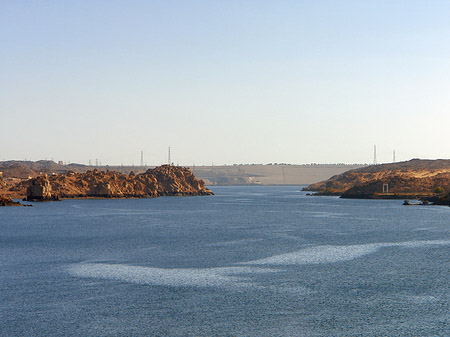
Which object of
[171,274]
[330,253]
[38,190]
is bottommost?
[330,253]

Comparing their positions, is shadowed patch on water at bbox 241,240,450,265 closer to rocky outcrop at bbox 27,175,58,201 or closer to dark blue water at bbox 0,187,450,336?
dark blue water at bbox 0,187,450,336

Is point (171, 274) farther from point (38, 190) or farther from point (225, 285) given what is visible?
point (38, 190)

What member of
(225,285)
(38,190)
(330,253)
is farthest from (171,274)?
(38,190)

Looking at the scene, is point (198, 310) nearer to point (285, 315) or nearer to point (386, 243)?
point (285, 315)

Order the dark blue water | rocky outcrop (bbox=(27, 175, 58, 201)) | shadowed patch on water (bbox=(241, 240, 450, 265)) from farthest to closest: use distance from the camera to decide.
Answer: rocky outcrop (bbox=(27, 175, 58, 201)) → shadowed patch on water (bbox=(241, 240, 450, 265)) → the dark blue water

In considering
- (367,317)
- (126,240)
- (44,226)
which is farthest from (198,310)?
(44,226)

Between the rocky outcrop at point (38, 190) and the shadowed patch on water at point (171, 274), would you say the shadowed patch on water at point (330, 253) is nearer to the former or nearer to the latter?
the shadowed patch on water at point (171, 274)

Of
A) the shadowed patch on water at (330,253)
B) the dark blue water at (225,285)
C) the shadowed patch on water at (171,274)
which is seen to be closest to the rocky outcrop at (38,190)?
the dark blue water at (225,285)

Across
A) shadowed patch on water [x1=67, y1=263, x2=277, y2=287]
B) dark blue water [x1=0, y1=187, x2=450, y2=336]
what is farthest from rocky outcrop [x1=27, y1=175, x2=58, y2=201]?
shadowed patch on water [x1=67, y1=263, x2=277, y2=287]

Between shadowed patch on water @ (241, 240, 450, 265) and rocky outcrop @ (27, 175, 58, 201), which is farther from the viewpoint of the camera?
rocky outcrop @ (27, 175, 58, 201)
